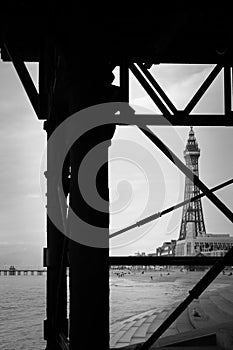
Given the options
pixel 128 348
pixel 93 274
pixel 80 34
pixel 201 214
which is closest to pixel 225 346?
pixel 128 348

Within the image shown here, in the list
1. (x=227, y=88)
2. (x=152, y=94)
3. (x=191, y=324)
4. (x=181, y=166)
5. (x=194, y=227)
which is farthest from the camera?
(x=194, y=227)

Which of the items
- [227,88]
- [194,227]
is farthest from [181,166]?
[194,227]

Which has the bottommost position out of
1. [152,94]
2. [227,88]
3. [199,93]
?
[152,94]

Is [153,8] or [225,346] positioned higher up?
[153,8]

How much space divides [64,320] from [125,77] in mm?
2748

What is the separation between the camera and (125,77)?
19.9 ft

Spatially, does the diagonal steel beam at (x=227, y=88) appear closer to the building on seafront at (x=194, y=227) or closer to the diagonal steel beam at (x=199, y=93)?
the diagonal steel beam at (x=199, y=93)

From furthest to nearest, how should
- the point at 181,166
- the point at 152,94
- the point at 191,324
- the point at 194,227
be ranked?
the point at 194,227 → the point at 191,324 → the point at 152,94 → the point at 181,166

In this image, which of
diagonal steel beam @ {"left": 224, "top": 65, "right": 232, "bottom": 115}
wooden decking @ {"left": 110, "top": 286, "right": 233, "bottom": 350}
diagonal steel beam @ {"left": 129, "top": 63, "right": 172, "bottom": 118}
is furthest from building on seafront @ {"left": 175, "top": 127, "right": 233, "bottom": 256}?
diagonal steel beam @ {"left": 129, "top": 63, "right": 172, "bottom": 118}

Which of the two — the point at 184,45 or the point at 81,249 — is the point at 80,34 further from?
the point at 184,45

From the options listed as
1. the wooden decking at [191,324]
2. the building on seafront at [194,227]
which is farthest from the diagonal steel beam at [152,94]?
the building on seafront at [194,227]

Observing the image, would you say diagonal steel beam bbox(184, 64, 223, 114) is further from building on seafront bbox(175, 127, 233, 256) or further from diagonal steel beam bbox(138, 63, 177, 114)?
building on seafront bbox(175, 127, 233, 256)

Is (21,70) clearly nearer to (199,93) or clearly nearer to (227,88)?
(199,93)

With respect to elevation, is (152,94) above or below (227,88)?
below
